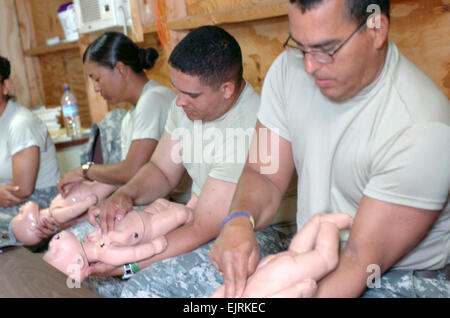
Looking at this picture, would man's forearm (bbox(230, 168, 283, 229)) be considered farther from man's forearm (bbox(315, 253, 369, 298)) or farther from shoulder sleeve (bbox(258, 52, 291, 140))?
man's forearm (bbox(315, 253, 369, 298))

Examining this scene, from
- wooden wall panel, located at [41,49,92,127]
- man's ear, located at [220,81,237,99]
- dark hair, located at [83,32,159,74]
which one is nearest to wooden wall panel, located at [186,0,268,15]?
dark hair, located at [83,32,159,74]

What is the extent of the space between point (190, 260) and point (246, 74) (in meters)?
1.18

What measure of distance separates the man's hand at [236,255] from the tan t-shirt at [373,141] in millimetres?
305

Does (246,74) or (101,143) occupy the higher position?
(246,74)

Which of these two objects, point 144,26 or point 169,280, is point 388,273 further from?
point 144,26

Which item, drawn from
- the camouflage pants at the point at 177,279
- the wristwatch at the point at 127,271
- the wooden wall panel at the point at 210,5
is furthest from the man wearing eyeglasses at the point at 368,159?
the wooden wall panel at the point at 210,5

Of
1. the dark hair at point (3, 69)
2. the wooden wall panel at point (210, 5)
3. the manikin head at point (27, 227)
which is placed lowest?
the manikin head at point (27, 227)

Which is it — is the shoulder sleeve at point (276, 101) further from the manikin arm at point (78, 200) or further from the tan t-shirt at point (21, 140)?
the tan t-shirt at point (21, 140)

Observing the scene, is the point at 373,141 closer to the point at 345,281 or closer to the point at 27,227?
the point at 345,281

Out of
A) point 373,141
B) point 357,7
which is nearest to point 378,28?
point 357,7

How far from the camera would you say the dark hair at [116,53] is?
263cm

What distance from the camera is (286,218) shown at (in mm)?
2098
